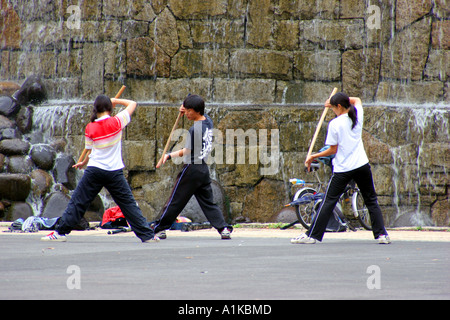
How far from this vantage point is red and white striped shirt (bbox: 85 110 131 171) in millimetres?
8133

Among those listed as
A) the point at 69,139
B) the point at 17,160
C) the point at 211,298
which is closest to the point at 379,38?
the point at 69,139

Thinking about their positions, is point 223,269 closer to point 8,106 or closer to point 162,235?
point 162,235

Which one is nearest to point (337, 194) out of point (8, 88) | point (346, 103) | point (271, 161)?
point (346, 103)

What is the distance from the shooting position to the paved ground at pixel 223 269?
4605 mm

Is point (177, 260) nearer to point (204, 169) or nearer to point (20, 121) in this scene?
point (204, 169)

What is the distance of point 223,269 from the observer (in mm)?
5895

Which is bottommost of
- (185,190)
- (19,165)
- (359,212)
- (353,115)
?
(359,212)

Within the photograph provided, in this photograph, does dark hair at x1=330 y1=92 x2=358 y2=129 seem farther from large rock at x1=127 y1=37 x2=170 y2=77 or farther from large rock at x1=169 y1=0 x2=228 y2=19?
large rock at x1=169 y1=0 x2=228 y2=19

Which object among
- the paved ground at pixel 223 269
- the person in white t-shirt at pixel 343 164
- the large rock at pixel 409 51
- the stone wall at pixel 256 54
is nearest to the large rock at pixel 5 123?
the stone wall at pixel 256 54

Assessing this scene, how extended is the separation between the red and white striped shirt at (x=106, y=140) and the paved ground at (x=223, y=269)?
886mm

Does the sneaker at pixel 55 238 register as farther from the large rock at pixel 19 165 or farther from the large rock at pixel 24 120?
the large rock at pixel 24 120

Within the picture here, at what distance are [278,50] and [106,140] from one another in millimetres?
6655

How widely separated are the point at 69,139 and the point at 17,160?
969 millimetres

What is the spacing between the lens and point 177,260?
6609mm
